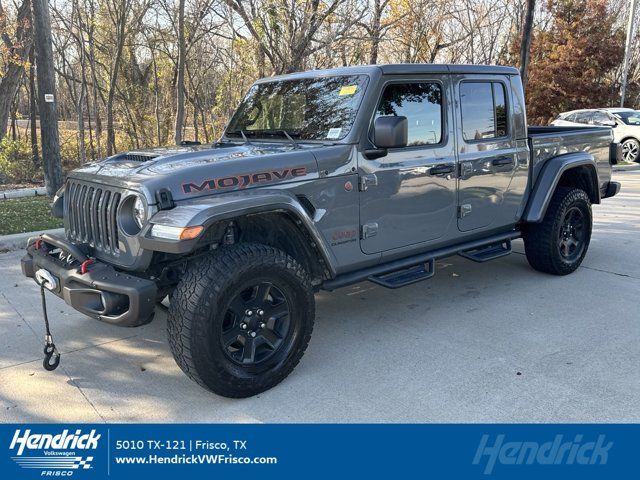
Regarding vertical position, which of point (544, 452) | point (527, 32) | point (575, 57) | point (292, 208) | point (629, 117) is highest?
point (575, 57)

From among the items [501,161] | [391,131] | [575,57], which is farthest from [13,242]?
[575,57]

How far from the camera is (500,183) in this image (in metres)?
4.66

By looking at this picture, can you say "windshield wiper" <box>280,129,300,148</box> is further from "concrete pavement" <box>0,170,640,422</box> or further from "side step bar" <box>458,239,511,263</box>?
"side step bar" <box>458,239,511,263</box>

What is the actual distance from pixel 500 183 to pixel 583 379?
1881 mm

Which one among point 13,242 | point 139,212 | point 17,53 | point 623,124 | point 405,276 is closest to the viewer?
point 139,212

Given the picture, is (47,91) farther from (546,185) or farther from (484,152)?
(546,185)

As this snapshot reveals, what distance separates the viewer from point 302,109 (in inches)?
159

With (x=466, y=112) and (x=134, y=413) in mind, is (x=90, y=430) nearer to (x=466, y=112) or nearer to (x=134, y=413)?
(x=134, y=413)

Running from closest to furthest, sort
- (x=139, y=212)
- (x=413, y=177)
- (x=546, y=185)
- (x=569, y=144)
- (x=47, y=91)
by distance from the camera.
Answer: (x=139, y=212)
(x=413, y=177)
(x=546, y=185)
(x=569, y=144)
(x=47, y=91)

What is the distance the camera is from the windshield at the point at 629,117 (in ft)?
49.8

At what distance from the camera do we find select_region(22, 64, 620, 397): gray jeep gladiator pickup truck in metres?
2.96

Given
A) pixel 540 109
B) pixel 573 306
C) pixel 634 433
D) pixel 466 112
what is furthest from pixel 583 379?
pixel 540 109

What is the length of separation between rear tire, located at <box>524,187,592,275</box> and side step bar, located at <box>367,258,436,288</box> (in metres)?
1.51

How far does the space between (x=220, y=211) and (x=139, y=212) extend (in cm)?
52
